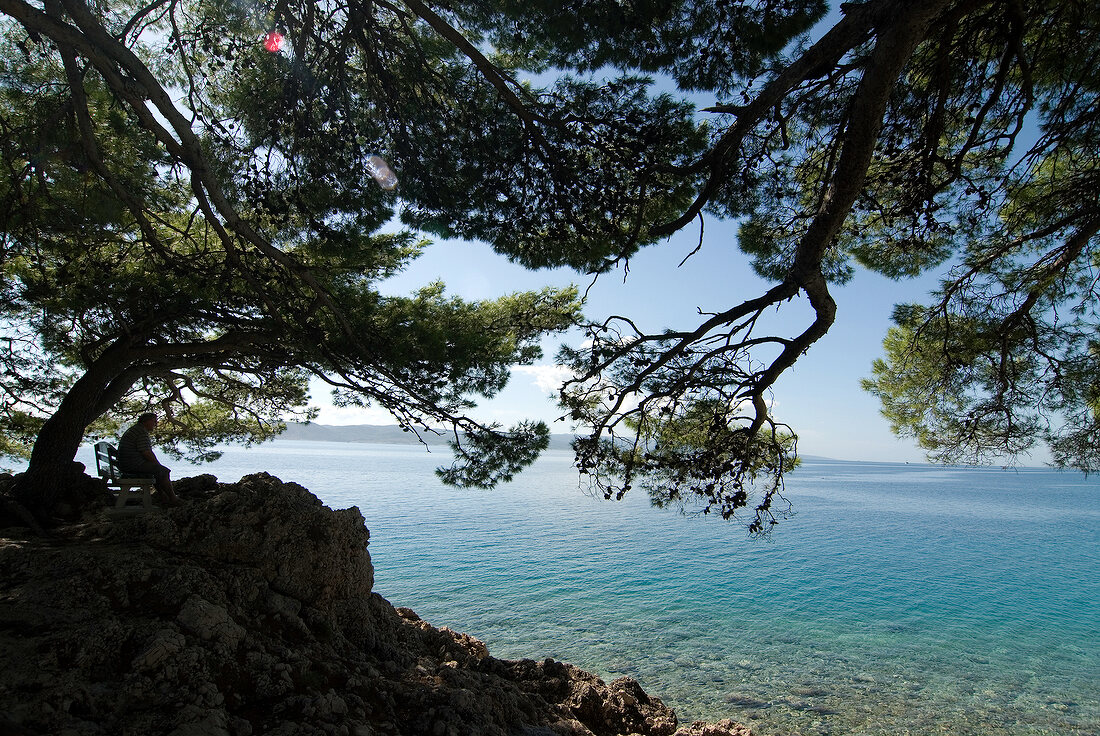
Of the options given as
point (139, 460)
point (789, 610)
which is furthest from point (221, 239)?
point (789, 610)

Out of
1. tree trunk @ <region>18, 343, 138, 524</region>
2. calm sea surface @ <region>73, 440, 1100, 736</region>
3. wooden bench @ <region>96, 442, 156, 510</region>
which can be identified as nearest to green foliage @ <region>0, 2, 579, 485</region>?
tree trunk @ <region>18, 343, 138, 524</region>

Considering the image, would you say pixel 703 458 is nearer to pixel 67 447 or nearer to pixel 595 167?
pixel 595 167

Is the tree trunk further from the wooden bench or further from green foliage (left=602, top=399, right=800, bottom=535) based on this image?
green foliage (left=602, top=399, right=800, bottom=535)

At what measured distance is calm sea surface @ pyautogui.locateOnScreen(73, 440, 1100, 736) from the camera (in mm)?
8016

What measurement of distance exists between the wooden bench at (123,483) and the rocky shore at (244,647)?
216 millimetres

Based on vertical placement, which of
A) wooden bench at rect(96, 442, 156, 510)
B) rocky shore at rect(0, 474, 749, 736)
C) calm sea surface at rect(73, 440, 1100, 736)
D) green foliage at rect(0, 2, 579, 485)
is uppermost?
green foliage at rect(0, 2, 579, 485)

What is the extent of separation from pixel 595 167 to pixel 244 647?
4.20 m

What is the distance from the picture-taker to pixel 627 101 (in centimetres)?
403

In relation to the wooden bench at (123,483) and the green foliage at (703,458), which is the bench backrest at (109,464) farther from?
the green foliage at (703,458)

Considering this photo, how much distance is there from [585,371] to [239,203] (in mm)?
3564

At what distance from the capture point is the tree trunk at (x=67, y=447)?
5527 millimetres

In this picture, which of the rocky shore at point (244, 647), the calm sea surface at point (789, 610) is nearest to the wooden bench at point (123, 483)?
the rocky shore at point (244, 647)

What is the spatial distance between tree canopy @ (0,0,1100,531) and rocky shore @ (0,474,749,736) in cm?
178

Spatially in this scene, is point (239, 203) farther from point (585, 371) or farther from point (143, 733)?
point (143, 733)
